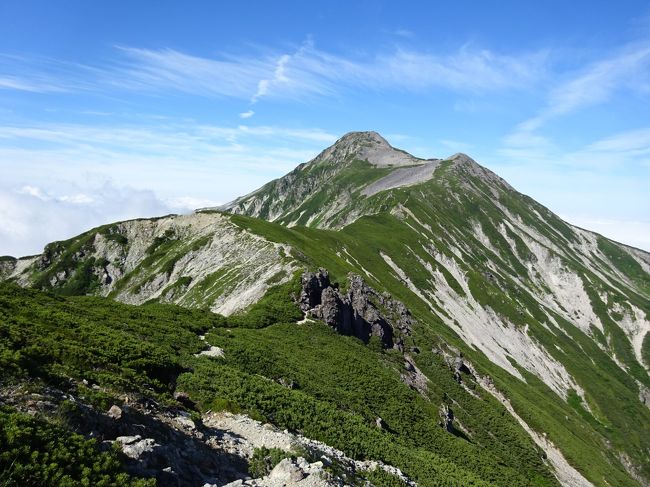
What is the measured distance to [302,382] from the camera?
127 feet

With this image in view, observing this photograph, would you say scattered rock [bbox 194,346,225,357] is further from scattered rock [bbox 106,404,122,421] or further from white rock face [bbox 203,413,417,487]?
scattered rock [bbox 106,404,122,421]

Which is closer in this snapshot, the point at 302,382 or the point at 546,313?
the point at 302,382

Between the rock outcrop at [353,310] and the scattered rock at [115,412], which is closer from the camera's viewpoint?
the scattered rock at [115,412]

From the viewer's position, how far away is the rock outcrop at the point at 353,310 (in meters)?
62.8

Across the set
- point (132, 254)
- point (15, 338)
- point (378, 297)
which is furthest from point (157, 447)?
point (132, 254)

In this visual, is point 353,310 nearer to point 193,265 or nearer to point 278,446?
point 278,446

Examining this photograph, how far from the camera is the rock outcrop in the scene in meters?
62.8

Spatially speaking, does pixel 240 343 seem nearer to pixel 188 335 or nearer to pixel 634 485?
pixel 188 335

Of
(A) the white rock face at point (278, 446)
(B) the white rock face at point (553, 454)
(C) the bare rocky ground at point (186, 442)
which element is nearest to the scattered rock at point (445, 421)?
(B) the white rock face at point (553, 454)

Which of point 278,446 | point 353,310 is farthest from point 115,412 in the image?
point 353,310

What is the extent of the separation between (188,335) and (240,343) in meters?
5.29

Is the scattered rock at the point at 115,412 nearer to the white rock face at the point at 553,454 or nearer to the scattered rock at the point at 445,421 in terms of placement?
the scattered rock at the point at 445,421

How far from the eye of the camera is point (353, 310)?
2675 inches

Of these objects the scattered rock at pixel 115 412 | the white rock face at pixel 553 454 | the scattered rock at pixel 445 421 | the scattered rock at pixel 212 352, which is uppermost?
the scattered rock at pixel 115 412
